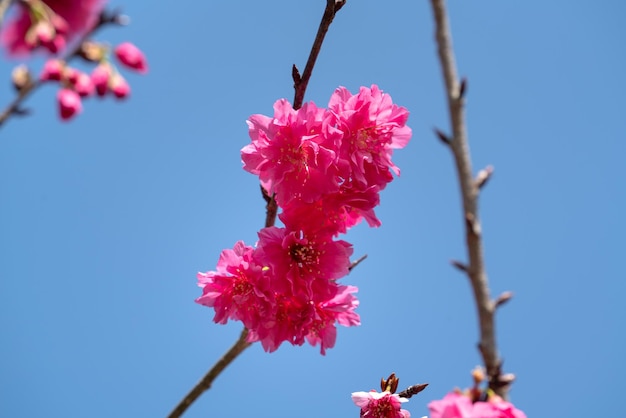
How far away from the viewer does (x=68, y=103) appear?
2100mm

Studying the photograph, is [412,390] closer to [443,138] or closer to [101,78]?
[443,138]

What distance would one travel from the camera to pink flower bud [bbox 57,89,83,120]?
2098 millimetres

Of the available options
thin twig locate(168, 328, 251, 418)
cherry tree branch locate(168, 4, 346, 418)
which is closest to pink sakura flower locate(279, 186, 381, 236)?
cherry tree branch locate(168, 4, 346, 418)

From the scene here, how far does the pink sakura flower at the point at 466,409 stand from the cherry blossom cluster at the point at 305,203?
1139 millimetres

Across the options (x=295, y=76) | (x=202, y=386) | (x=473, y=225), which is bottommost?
(x=202, y=386)

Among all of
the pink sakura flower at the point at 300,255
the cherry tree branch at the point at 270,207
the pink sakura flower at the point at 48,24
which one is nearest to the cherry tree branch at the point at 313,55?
the cherry tree branch at the point at 270,207

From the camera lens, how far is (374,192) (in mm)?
2543

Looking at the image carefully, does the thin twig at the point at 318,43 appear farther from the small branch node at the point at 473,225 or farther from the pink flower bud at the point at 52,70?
the small branch node at the point at 473,225

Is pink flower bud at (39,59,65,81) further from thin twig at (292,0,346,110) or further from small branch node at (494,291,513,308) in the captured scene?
small branch node at (494,291,513,308)

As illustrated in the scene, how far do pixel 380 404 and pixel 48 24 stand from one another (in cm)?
218

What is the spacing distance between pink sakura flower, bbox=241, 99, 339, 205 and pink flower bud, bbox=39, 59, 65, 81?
2.86 feet

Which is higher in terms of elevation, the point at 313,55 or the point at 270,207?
the point at 313,55

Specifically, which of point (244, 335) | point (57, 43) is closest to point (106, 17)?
point (57, 43)

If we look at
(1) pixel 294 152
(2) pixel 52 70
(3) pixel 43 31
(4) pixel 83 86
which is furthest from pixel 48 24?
(1) pixel 294 152
